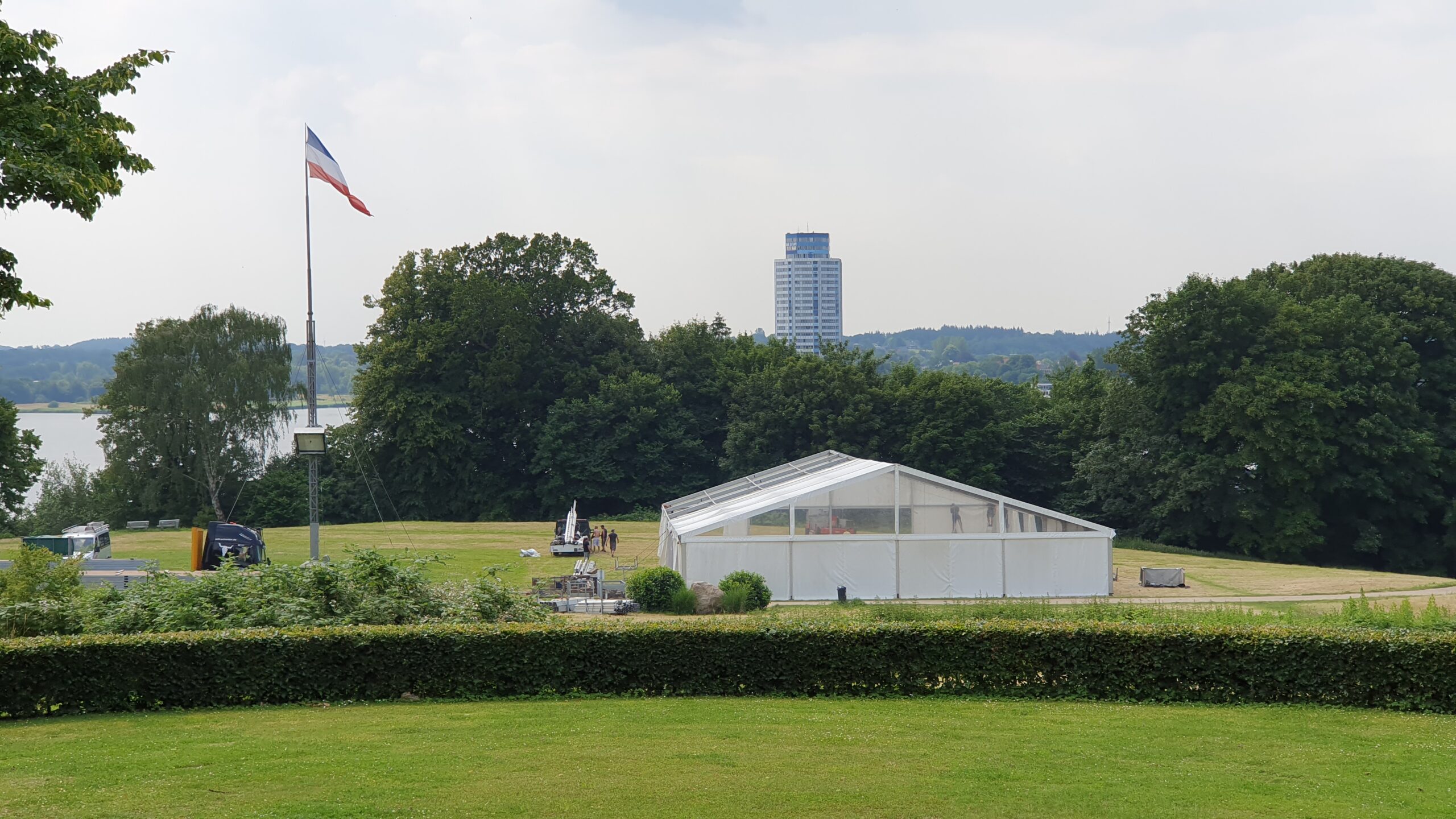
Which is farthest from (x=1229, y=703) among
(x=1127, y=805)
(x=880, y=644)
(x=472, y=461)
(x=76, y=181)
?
(x=472, y=461)

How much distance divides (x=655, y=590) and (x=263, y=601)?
10.6 m

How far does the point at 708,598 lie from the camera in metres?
22.5

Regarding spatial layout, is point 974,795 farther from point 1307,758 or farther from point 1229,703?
point 1229,703

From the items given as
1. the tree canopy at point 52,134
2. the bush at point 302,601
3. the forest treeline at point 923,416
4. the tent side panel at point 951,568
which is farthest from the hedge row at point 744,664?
the forest treeline at point 923,416

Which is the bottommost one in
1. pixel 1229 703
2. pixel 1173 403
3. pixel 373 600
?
pixel 1229 703

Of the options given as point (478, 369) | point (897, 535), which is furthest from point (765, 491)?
point (478, 369)

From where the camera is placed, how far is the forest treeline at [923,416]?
1644 inches

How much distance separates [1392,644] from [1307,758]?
10.7 feet

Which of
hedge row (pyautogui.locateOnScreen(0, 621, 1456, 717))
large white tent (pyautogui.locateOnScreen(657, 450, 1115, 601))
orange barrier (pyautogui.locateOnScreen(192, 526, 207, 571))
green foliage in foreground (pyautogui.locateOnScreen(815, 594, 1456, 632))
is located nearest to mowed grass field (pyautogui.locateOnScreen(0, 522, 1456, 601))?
large white tent (pyautogui.locateOnScreen(657, 450, 1115, 601))

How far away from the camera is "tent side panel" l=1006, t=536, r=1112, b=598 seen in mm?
26125

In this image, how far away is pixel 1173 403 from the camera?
147ft

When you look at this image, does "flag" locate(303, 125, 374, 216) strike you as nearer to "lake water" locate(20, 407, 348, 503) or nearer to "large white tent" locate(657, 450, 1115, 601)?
"large white tent" locate(657, 450, 1115, 601)

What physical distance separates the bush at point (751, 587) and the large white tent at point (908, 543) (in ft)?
5.70

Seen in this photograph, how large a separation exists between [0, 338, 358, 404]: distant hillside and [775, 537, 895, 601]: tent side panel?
84.7 m
